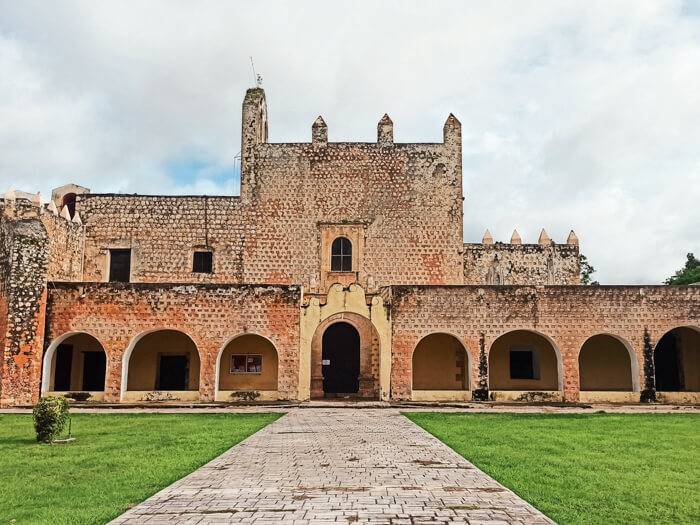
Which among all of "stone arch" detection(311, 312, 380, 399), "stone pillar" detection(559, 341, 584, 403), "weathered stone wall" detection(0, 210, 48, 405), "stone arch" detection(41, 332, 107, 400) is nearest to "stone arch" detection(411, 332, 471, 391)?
"stone arch" detection(311, 312, 380, 399)

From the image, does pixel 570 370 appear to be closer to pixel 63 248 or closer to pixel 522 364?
pixel 522 364

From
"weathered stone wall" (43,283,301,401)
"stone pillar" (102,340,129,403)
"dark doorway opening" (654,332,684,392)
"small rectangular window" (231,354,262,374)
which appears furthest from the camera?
"dark doorway opening" (654,332,684,392)

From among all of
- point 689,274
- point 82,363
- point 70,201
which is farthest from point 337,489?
point 689,274

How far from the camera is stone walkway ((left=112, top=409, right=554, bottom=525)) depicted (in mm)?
5609

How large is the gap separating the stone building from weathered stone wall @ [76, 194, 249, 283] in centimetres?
5

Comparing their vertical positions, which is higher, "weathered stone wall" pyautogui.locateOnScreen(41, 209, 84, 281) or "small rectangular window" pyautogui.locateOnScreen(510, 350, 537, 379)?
"weathered stone wall" pyautogui.locateOnScreen(41, 209, 84, 281)

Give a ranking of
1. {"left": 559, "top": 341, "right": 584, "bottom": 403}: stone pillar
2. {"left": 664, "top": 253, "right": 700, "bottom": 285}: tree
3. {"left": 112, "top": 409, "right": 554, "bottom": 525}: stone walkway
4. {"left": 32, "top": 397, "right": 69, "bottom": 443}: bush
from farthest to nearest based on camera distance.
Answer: {"left": 664, "top": 253, "right": 700, "bottom": 285}: tree → {"left": 559, "top": 341, "right": 584, "bottom": 403}: stone pillar → {"left": 32, "top": 397, "right": 69, "bottom": 443}: bush → {"left": 112, "top": 409, "right": 554, "bottom": 525}: stone walkway

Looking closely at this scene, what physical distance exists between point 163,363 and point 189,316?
10.4ft

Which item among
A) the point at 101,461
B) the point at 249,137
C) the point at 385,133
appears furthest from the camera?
the point at 385,133

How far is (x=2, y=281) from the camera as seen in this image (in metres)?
18.0

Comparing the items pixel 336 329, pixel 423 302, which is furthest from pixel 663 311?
pixel 336 329

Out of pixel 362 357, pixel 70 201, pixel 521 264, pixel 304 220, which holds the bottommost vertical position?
pixel 362 357

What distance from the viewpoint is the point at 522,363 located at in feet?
69.6

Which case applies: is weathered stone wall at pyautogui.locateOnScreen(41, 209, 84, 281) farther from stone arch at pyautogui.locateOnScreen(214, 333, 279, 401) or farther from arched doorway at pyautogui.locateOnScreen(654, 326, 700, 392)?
arched doorway at pyautogui.locateOnScreen(654, 326, 700, 392)
